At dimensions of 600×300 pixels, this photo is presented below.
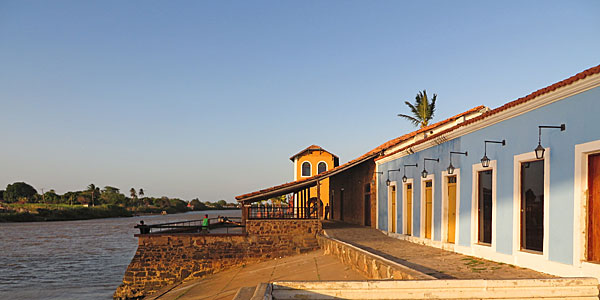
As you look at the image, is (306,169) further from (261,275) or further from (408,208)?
(261,275)

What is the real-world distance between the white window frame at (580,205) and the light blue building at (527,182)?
0.01 meters

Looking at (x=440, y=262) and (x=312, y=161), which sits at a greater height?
(x=312, y=161)

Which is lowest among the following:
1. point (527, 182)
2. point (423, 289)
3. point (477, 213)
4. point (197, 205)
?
point (197, 205)

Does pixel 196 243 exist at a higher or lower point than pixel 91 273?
higher

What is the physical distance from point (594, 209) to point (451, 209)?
5.16 m

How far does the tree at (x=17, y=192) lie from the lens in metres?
115

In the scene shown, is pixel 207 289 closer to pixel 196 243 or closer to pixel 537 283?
pixel 196 243

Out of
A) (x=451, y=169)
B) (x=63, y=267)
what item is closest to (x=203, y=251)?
(x=451, y=169)

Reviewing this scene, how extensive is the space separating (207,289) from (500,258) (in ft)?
29.4

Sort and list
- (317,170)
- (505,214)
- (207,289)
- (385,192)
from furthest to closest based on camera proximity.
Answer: (317,170), (385,192), (207,289), (505,214)

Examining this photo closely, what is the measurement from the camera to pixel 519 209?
8.64 meters

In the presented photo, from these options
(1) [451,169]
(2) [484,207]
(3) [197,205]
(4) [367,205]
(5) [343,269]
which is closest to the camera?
(2) [484,207]

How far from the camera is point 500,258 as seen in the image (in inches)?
364

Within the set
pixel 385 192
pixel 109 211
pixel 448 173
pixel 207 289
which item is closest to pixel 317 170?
pixel 385 192
